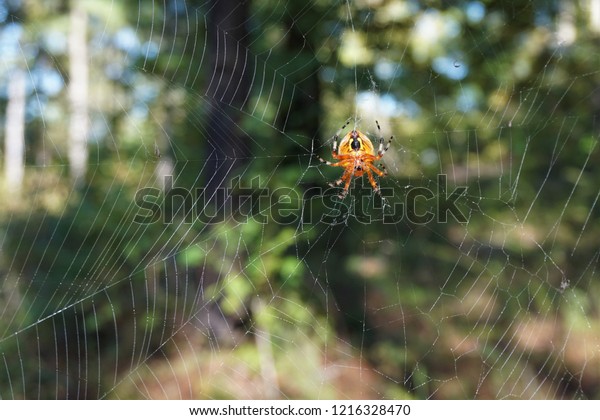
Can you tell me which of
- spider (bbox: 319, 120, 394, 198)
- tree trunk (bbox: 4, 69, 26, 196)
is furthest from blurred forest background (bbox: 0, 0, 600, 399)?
tree trunk (bbox: 4, 69, 26, 196)

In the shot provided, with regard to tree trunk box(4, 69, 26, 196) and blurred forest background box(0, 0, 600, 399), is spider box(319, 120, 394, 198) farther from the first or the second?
tree trunk box(4, 69, 26, 196)

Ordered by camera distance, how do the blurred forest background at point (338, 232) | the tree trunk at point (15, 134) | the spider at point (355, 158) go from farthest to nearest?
the tree trunk at point (15, 134) → the blurred forest background at point (338, 232) → the spider at point (355, 158)

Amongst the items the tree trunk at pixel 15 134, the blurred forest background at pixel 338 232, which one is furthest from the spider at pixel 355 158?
the tree trunk at pixel 15 134

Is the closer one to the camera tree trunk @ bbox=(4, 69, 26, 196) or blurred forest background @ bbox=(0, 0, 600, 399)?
blurred forest background @ bbox=(0, 0, 600, 399)

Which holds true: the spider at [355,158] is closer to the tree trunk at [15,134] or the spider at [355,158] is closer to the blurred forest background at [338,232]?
the blurred forest background at [338,232]

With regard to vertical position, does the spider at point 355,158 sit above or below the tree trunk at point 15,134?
above

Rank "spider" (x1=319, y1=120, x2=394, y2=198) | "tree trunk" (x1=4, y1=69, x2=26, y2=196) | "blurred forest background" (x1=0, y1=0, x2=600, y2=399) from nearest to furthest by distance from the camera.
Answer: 1. "spider" (x1=319, y1=120, x2=394, y2=198)
2. "blurred forest background" (x1=0, y1=0, x2=600, y2=399)
3. "tree trunk" (x1=4, y1=69, x2=26, y2=196)
